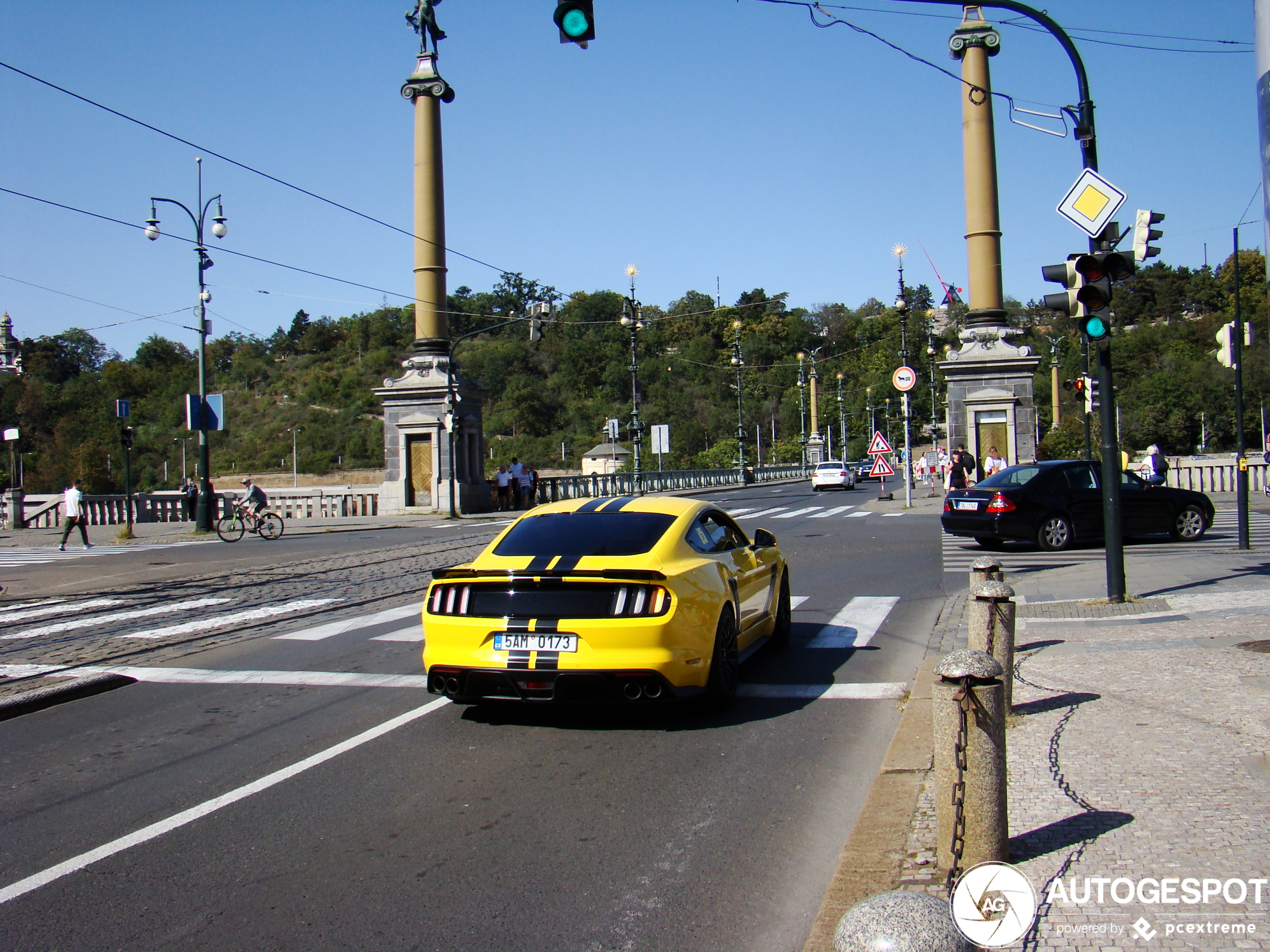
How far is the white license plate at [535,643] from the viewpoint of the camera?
20.3 ft

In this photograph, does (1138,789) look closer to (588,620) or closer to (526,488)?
(588,620)

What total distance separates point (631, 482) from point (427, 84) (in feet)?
63.4

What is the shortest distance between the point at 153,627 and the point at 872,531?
50.9 ft

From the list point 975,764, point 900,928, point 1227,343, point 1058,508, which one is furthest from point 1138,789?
point 1227,343

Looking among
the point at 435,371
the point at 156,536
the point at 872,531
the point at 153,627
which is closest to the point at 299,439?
the point at 435,371

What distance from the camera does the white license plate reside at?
6195 mm

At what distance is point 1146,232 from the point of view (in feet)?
42.7

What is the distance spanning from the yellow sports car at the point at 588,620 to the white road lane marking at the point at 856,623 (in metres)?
2.44

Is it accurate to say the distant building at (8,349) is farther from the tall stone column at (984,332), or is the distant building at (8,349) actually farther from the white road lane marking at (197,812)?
the tall stone column at (984,332)

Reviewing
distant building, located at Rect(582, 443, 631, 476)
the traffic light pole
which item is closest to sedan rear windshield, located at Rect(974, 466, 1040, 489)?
the traffic light pole

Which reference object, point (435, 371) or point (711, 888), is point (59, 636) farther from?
point (435, 371)

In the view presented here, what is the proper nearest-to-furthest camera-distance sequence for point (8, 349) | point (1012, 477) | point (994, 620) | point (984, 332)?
1. point (994, 620)
2. point (1012, 477)
3. point (8, 349)
4. point (984, 332)

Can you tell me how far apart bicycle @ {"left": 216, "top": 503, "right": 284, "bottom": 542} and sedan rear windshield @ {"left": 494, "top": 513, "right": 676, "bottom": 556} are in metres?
20.3

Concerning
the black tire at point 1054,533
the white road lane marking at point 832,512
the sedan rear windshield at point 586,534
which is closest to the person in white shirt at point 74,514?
the white road lane marking at point 832,512
